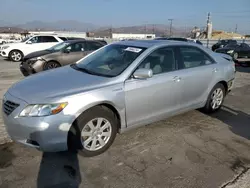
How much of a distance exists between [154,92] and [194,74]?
1059 mm

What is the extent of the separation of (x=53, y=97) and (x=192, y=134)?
2.44m

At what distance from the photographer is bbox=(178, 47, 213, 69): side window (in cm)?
417

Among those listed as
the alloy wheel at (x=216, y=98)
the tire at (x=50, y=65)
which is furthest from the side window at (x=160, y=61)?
the tire at (x=50, y=65)

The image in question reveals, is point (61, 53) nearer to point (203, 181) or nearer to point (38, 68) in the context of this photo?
point (38, 68)

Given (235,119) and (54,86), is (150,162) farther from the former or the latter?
(235,119)

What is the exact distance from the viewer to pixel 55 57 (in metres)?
9.17

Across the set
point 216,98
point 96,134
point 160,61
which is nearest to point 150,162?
point 96,134

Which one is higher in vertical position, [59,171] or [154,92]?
[154,92]

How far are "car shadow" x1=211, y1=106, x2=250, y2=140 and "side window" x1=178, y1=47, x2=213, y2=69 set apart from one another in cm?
120

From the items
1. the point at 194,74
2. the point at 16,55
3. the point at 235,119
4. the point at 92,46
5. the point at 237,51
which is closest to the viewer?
the point at 194,74

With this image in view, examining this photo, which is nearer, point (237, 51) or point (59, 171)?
point (59, 171)

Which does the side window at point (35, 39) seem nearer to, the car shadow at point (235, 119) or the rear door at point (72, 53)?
the rear door at point (72, 53)

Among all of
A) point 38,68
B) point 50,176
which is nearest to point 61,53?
point 38,68

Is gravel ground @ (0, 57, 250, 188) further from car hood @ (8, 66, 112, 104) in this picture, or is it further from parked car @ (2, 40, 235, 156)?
car hood @ (8, 66, 112, 104)
